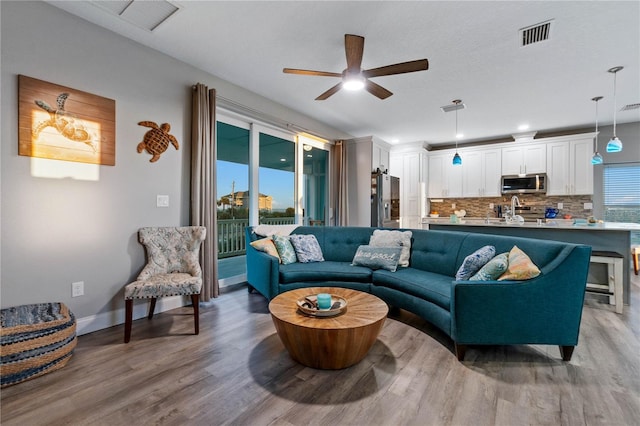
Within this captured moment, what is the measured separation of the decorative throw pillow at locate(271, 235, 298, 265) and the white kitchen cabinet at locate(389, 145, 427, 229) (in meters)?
4.40

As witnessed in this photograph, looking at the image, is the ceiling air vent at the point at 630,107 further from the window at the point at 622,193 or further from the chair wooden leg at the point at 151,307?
the chair wooden leg at the point at 151,307

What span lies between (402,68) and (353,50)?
0.47 meters

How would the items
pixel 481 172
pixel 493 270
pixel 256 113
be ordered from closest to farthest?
pixel 493 270
pixel 256 113
pixel 481 172

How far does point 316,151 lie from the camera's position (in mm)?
5742

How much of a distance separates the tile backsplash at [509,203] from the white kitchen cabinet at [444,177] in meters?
0.32

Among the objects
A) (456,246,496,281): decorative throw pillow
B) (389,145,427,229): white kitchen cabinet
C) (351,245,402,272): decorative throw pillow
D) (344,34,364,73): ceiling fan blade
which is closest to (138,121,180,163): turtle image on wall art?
(344,34,364,73): ceiling fan blade

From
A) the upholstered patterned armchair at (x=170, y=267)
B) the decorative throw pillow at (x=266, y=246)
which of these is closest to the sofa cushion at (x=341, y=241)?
→ the decorative throw pillow at (x=266, y=246)

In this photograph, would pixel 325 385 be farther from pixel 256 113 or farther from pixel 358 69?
pixel 256 113

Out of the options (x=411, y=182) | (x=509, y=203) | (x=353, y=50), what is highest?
(x=353, y=50)

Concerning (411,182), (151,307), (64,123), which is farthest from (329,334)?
(411,182)

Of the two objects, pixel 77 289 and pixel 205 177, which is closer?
pixel 77 289

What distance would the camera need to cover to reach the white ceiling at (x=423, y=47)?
2.40 m

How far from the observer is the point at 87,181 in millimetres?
2596

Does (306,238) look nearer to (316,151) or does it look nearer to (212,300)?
(212,300)
